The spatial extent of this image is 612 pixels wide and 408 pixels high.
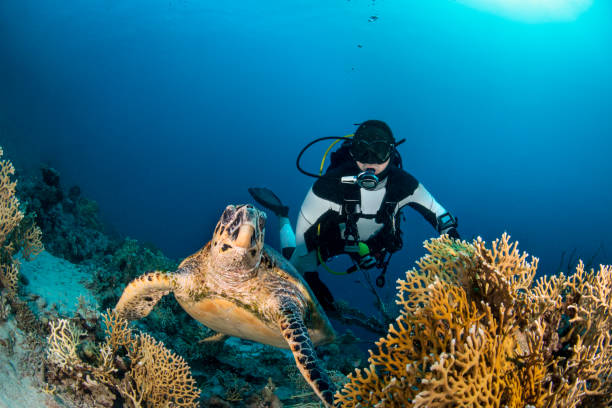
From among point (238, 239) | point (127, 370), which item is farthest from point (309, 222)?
point (127, 370)

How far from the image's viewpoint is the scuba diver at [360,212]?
16.0ft

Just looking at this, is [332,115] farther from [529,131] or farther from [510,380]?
[510,380]

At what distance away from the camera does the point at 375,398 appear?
5.25 ft

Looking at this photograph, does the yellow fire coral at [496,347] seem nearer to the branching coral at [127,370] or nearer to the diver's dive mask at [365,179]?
the branching coral at [127,370]

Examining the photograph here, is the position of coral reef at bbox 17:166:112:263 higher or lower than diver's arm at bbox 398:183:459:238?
lower

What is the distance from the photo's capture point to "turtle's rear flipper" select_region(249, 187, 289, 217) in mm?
7164

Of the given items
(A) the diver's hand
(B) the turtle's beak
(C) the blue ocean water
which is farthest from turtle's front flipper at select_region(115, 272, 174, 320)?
(C) the blue ocean water

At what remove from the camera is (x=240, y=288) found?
305 centimetres

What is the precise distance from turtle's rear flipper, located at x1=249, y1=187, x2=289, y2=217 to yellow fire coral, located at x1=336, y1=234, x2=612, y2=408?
544 cm

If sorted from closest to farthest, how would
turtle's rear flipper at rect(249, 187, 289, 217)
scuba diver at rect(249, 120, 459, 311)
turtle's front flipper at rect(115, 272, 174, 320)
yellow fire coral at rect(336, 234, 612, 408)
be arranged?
yellow fire coral at rect(336, 234, 612, 408) → turtle's front flipper at rect(115, 272, 174, 320) → scuba diver at rect(249, 120, 459, 311) → turtle's rear flipper at rect(249, 187, 289, 217)

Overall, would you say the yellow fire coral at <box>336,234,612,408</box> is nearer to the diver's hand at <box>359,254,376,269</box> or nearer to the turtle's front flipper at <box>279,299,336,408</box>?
the turtle's front flipper at <box>279,299,336,408</box>

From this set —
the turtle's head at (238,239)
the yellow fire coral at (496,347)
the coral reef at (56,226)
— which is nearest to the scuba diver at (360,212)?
the turtle's head at (238,239)

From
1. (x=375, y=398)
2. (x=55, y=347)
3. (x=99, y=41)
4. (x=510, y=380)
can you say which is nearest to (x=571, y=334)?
(x=510, y=380)

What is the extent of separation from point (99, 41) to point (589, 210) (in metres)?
113
